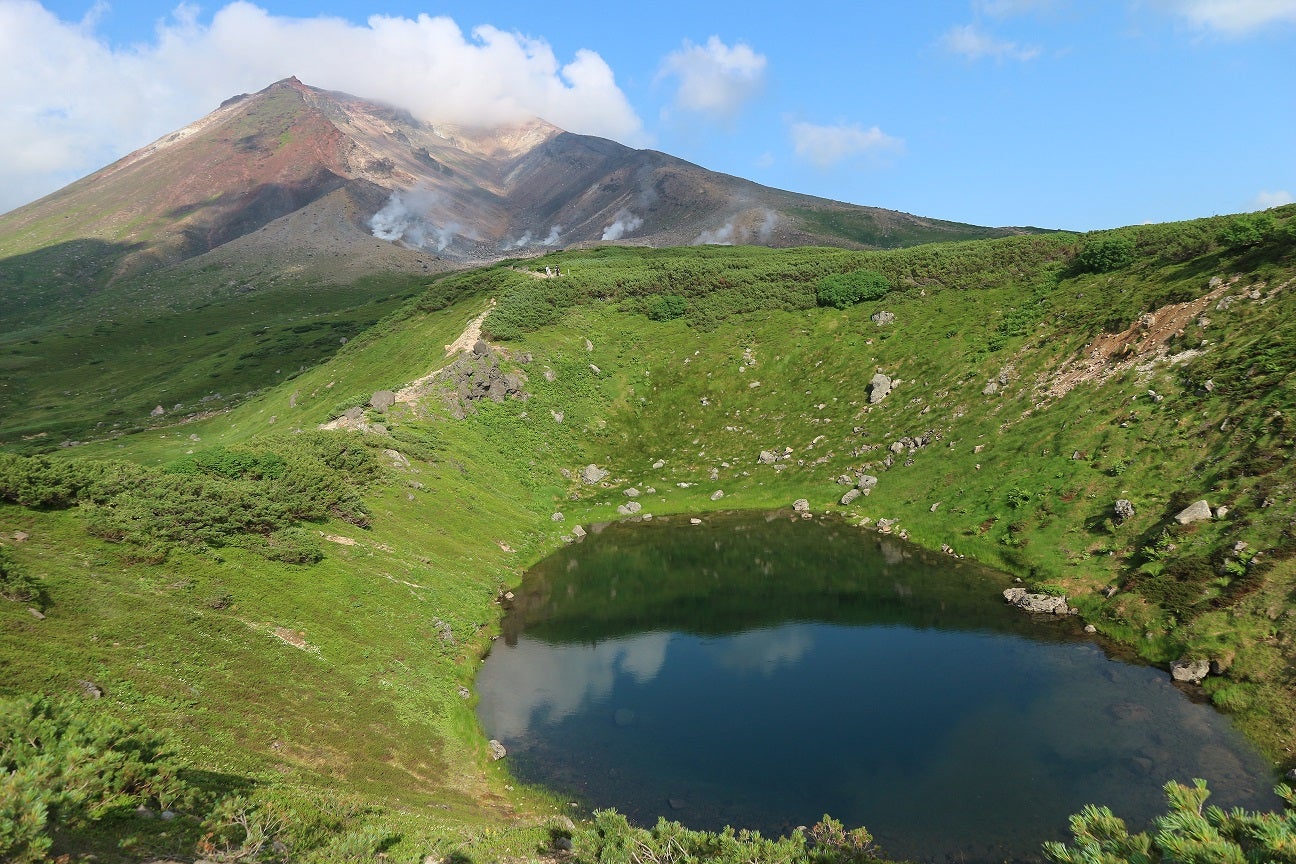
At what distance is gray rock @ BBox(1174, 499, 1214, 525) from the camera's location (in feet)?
129

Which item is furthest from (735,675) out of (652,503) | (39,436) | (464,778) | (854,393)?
(39,436)

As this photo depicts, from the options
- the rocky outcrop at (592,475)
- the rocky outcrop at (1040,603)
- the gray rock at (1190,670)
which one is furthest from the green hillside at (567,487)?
the rocky outcrop at (592,475)

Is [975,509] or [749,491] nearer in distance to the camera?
[975,509]

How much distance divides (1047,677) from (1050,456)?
25.9 metres

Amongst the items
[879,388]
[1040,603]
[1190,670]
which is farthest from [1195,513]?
[879,388]

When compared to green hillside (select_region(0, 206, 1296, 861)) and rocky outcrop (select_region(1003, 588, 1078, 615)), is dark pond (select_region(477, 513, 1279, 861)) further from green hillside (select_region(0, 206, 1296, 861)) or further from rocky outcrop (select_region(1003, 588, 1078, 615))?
green hillside (select_region(0, 206, 1296, 861))

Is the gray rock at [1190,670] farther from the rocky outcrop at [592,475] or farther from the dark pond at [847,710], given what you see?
the rocky outcrop at [592,475]

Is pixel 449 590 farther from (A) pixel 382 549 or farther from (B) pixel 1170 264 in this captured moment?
(B) pixel 1170 264

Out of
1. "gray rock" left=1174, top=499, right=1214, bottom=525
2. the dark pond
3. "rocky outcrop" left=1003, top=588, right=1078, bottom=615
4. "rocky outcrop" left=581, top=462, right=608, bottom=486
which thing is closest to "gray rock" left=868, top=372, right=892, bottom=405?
the dark pond

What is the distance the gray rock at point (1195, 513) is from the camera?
3941cm

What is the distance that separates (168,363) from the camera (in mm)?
139250

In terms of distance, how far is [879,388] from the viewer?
75438 millimetres

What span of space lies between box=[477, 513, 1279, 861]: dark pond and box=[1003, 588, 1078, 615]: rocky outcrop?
3.59ft

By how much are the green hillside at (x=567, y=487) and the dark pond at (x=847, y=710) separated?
3.01 meters
